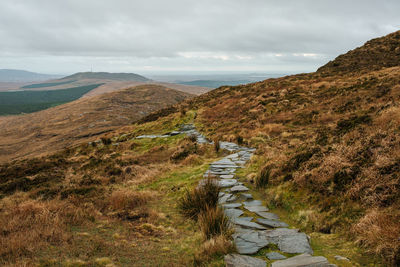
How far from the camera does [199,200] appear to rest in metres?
7.63

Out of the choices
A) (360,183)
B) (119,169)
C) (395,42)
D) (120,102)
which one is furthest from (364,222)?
(120,102)

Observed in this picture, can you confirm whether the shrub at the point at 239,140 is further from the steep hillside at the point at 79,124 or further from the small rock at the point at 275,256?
the steep hillside at the point at 79,124

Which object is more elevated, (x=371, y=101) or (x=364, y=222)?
(x=371, y=101)

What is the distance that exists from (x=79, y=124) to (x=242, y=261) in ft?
325

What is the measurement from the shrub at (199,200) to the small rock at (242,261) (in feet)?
8.50

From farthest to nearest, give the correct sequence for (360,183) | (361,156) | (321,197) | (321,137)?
(321,137) < (361,156) < (321,197) < (360,183)

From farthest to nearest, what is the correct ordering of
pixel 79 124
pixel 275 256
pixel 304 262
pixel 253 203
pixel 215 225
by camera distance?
pixel 79 124, pixel 253 203, pixel 215 225, pixel 275 256, pixel 304 262

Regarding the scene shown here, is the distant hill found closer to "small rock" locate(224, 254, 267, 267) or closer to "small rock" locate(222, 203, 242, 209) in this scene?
"small rock" locate(222, 203, 242, 209)

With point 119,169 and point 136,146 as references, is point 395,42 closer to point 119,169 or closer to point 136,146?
point 136,146

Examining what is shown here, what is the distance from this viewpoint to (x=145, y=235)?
6.40m

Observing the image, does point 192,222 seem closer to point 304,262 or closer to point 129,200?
point 129,200

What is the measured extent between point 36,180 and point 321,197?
47.9 feet

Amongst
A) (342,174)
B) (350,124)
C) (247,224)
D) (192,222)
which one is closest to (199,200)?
(192,222)

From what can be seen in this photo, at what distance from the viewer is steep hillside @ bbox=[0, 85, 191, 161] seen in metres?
70.6
